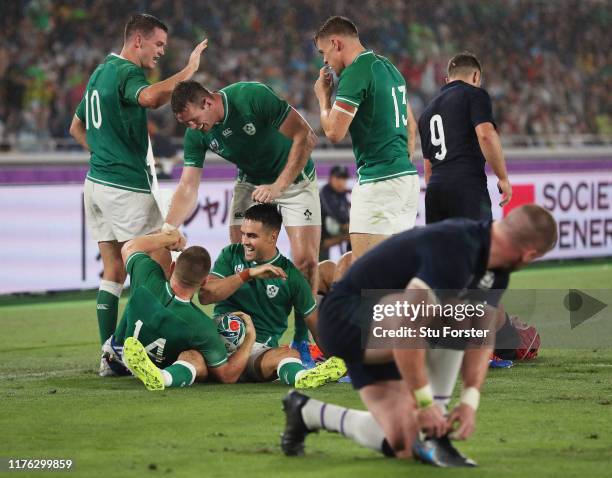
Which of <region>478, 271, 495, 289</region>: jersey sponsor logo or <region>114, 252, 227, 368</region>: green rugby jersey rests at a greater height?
<region>478, 271, 495, 289</region>: jersey sponsor logo

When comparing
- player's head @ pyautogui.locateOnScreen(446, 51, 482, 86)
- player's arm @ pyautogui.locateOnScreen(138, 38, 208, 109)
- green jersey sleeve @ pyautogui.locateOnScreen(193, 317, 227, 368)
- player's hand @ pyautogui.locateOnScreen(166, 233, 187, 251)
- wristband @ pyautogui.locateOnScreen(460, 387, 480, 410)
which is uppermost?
player's head @ pyautogui.locateOnScreen(446, 51, 482, 86)

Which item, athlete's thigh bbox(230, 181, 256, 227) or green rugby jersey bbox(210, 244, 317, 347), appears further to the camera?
athlete's thigh bbox(230, 181, 256, 227)

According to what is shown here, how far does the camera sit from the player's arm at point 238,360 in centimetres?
714

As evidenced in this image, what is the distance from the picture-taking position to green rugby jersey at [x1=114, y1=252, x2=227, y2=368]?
695 cm

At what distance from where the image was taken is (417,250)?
4512mm

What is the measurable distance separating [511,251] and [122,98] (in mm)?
4135

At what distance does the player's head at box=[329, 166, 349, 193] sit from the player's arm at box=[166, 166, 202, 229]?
512cm

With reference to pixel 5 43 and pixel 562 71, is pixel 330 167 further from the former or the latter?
pixel 562 71

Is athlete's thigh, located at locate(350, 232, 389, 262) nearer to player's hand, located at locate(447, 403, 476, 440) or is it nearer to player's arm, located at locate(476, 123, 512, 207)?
player's arm, located at locate(476, 123, 512, 207)

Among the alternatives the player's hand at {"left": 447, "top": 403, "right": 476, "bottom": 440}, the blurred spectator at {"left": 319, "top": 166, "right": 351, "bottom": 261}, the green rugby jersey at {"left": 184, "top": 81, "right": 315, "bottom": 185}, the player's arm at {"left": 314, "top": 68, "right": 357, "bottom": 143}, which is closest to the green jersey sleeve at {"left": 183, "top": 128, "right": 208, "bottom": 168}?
the green rugby jersey at {"left": 184, "top": 81, "right": 315, "bottom": 185}

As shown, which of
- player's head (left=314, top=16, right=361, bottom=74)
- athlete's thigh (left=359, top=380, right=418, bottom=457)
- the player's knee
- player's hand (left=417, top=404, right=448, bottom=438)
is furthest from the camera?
player's head (left=314, top=16, right=361, bottom=74)

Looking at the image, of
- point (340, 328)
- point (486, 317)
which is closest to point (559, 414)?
point (486, 317)

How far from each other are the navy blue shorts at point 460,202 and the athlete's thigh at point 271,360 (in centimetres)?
141

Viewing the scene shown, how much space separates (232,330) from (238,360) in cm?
19
